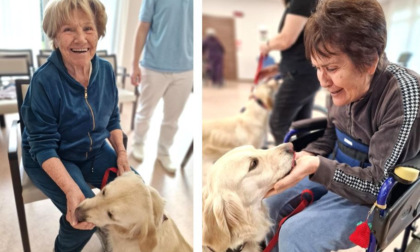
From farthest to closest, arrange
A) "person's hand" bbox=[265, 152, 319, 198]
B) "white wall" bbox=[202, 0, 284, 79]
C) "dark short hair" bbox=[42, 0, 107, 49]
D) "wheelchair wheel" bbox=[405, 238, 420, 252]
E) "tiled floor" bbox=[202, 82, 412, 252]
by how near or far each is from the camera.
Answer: "tiled floor" bbox=[202, 82, 412, 252] → "white wall" bbox=[202, 0, 284, 79] → "wheelchair wheel" bbox=[405, 238, 420, 252] → "person's hand" bbox=[265, 152, 319, 198] → "dark short hair" bbox=[42, 0, 107, 49]

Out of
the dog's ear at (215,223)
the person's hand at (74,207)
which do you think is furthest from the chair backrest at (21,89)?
the dog's ear at (215,223)

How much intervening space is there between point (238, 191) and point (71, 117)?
451 millimetres

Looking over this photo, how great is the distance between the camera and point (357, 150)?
84 cm

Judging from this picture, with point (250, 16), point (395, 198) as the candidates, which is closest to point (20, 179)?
point (395, 198)

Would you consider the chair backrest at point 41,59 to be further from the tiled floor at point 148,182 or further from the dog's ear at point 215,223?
the dog's ear at point 215,223

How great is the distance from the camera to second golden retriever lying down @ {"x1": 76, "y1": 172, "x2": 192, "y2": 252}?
0.66 meters

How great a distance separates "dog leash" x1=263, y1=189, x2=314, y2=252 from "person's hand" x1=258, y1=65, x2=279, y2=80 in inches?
17.8

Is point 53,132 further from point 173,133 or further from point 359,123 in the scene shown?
point 359,123

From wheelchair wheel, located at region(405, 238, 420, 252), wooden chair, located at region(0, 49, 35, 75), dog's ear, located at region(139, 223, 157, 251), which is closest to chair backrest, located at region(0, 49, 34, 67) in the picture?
wooden chair, located at region(0, 49, 35, 75)

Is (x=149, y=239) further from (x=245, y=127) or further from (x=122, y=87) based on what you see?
(x=245, y=127)

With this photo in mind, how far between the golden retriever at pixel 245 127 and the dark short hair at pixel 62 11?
604 mm

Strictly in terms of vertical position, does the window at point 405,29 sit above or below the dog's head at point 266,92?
above

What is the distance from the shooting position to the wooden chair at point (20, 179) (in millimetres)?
626

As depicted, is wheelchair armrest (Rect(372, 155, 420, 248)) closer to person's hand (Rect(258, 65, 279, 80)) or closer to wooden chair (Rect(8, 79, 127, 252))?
person's hand (Rect(258, 65, 279, 80))
